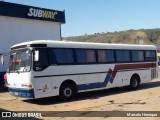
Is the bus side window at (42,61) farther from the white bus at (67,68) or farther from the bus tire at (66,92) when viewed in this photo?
the bus tire at (66,92)

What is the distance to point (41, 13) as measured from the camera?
2586 cm

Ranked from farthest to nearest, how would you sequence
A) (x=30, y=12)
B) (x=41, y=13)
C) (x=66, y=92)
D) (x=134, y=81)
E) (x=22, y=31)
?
1. (x=41, y=13)
2. (x=30, y=12)
3. (x=22, y=31)
4. (x=134, y=81)
5. (x=66, y=92)

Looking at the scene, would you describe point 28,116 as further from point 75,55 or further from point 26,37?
point 26,37

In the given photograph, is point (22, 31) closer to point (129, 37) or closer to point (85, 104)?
point (85, 104)

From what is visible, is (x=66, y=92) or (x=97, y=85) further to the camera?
(x=97, y=85)

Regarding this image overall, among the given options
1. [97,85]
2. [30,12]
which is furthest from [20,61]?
[30,12]

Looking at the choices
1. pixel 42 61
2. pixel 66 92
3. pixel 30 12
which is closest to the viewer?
→ pixel 42 61

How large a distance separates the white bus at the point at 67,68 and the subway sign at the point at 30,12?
7.93 metres

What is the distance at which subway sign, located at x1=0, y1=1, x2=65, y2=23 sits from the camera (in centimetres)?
2270

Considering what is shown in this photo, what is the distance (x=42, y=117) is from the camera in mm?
11234

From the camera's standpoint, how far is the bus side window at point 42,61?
14.0 metres

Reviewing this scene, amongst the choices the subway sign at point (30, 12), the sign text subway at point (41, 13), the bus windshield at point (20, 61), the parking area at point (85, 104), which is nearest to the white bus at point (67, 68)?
the bus windshield at point (20, 61)

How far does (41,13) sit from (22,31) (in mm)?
2439

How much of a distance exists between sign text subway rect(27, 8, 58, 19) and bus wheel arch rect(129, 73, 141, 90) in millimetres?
9668
